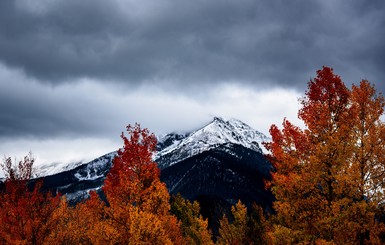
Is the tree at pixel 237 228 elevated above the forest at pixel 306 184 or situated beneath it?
situated beneath

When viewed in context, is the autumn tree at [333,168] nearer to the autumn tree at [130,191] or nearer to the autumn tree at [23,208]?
the autumn tree at [130,191]

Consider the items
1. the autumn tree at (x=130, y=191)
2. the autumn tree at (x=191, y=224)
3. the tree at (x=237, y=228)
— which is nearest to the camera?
the autumn tree at (x=130, y=191)

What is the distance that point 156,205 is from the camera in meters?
21.3

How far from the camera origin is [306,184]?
52.6 ft

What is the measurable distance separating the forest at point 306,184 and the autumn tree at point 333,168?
0.04 m

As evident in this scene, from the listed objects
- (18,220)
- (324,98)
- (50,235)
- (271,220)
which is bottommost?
(271,220)

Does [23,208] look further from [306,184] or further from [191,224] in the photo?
[191,224]

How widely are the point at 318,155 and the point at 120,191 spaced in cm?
1189

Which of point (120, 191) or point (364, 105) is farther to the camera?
point (120, 191)

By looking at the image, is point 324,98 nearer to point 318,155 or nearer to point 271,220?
point 318,155

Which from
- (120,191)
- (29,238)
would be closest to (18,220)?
Answer: (29,238)

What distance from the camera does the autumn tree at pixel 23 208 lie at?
70.8ft

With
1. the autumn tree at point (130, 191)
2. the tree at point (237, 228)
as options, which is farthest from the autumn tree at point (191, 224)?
the autumn tree at point (130, 191)

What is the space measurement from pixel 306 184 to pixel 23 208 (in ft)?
54.8
